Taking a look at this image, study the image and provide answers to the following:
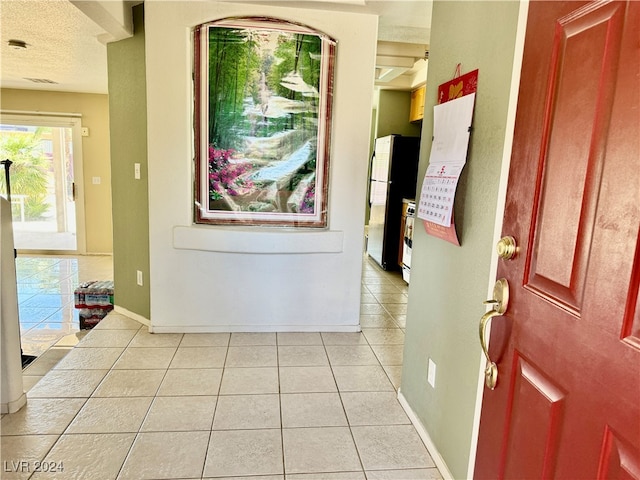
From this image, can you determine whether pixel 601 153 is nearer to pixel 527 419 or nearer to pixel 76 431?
pixel 527 419

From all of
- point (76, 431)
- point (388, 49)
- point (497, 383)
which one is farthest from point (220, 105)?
point (497, 383)

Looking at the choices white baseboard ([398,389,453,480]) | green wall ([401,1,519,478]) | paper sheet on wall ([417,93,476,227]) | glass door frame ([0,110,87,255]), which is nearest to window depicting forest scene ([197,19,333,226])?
Result: green wall ([401,1,519,478])

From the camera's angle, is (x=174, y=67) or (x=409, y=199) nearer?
(x=174, y=67)

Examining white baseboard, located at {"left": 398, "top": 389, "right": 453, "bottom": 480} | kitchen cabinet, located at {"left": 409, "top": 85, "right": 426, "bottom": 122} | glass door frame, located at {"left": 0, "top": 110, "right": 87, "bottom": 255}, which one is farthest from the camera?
glass door frame, located at {"left": 0, "top": 110, "right": 87, "bottom": 255}

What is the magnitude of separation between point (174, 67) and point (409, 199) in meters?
2.85

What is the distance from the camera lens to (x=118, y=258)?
3305 millimetres

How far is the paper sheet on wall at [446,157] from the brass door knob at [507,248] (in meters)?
0.47

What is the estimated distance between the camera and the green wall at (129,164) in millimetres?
2877

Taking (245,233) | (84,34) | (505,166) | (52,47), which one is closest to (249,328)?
(245,233)

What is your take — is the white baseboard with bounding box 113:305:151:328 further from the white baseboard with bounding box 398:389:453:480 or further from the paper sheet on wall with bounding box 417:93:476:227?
the paper sheet on wall with bounding box 417:93:476:227

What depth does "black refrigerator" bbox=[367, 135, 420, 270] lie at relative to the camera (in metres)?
4.70

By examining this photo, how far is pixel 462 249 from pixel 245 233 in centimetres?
173

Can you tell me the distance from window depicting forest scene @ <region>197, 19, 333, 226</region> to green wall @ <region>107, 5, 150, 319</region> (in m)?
0.49

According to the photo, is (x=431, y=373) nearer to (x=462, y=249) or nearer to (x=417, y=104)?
(x=462, y=249)
